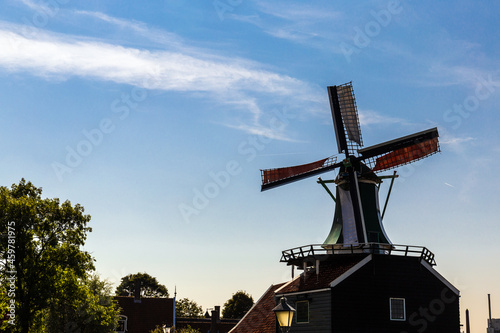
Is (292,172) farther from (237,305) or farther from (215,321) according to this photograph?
(237,305)

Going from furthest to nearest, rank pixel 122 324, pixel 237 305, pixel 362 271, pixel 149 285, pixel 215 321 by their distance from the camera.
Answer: pixel 149 285 < pixel 237 305 < pixel 215 321 < pixel 122 324 < pixel 362 271

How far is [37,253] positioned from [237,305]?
76631 millimetres

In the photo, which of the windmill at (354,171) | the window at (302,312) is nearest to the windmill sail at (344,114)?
the windmill at (354,171)

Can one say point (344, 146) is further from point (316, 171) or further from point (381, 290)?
point (381, 290)

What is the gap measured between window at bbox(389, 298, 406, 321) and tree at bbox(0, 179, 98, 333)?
20672 millimetres

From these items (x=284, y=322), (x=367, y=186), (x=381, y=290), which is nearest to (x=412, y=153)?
(x=367, y=186)

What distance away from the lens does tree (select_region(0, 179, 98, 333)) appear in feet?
137

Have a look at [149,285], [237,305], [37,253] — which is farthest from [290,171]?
[149,285]

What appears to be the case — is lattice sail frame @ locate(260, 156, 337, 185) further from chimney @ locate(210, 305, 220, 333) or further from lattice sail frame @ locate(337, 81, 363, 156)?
chimney @ locate(210, 305, 220, 333)

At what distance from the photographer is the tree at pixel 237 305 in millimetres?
115688

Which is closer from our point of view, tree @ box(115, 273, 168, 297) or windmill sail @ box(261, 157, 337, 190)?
windmill sail @ box(261, 157, 337, 190)

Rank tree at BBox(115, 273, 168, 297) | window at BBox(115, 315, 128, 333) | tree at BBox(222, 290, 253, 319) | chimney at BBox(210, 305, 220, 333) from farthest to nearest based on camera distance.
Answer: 1. tree at BBox(115, 273, 168, 297)
2. tree at BBox(222, 290, 253, 319)
3. chimney at BBox(210, 305, 220, 333)
4. window at BBox(115, 315, 128, 333)

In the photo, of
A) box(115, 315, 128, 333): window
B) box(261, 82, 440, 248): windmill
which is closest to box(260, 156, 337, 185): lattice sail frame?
box(261, 82, 440, 248): windmill

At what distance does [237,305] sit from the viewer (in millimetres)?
116250
